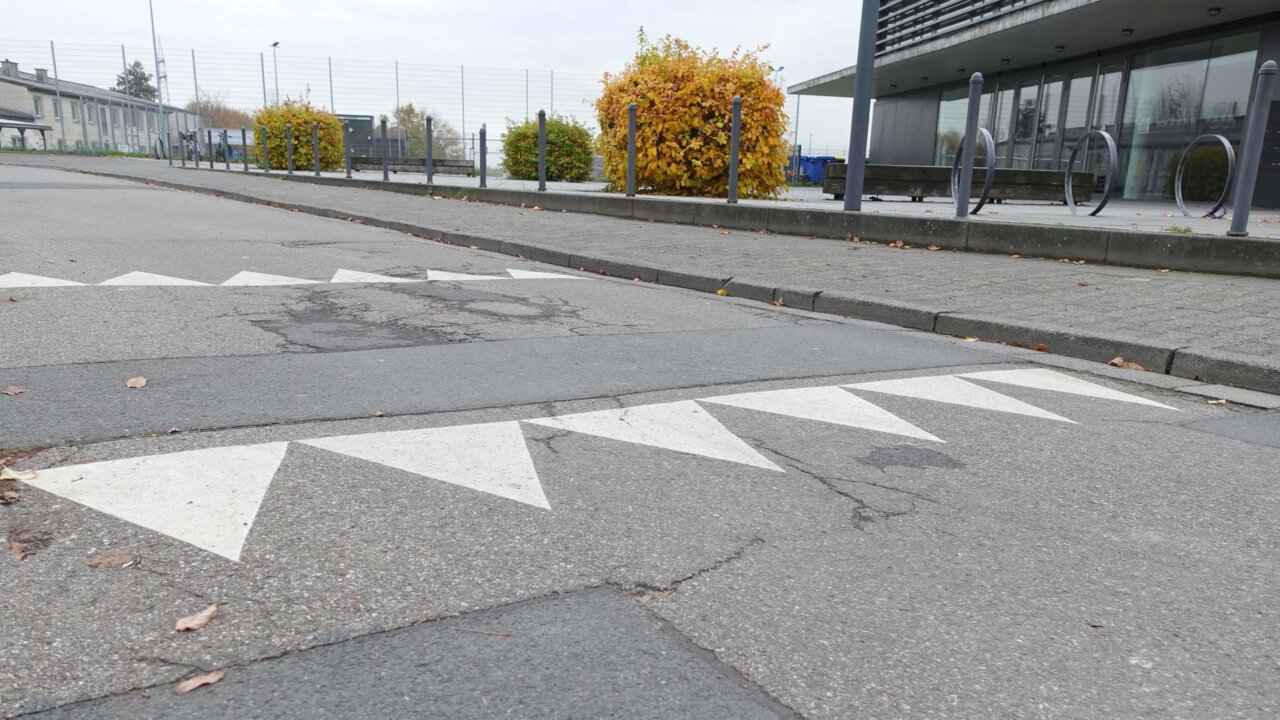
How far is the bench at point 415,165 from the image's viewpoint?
102 feet

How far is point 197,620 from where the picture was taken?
Result: 6.86 ft

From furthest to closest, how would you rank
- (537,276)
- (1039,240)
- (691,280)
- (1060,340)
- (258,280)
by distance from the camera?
(1039,240)
(537,276)
(691,280)
(258,280)
(1060,340)

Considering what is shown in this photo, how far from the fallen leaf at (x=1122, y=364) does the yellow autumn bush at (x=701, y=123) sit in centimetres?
1029

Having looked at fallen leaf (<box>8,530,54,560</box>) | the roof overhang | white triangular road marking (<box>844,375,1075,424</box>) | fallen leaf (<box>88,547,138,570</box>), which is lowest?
white triangular road marking (<box>844,375,1075,424</box>)

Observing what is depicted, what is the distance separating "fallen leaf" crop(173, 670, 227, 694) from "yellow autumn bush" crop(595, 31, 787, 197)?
13916 millimetres

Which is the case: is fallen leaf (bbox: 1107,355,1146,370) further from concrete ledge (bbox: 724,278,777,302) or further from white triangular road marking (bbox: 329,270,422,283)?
white triangular road marking (bbox: 329,270,422,283)

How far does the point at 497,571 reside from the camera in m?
2.40

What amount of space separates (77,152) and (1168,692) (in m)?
→ 50.2

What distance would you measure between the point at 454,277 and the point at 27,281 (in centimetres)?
310

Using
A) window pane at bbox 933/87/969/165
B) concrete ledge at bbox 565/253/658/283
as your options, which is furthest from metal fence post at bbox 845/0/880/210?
window pane at bbox 933/87/969/165

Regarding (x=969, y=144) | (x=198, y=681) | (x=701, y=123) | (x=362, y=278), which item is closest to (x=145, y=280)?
(x=362, y=278)

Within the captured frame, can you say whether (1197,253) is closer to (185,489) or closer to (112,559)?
(185,489)

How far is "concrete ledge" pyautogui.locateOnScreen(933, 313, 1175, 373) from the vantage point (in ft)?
17.3

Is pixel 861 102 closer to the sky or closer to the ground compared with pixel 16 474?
closer to the sky
